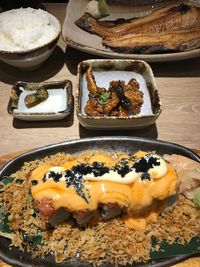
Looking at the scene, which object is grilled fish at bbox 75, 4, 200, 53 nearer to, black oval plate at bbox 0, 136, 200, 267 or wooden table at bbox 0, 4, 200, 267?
wooden table at bbox 0, 4, 200, 267

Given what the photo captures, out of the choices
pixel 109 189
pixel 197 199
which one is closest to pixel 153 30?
pixel 197 199

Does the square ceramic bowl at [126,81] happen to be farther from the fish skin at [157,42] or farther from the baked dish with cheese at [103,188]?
the baked dish with cheese at [103,188]

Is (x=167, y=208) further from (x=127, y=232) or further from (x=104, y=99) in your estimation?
(x=104, y=99)

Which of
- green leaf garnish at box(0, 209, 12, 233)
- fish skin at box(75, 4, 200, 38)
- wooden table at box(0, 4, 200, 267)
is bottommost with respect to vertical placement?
green leaf garnish at box(0, 209, 12, 233)

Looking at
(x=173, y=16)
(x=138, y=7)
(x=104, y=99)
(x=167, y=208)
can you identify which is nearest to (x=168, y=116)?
(x=104, y=99)

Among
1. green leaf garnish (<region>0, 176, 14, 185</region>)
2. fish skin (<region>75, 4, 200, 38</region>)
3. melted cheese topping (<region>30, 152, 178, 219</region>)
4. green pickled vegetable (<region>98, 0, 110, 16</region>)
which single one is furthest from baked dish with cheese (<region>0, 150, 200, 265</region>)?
green pickled vegetable (<region>98, 0, 110, 16</region>)
